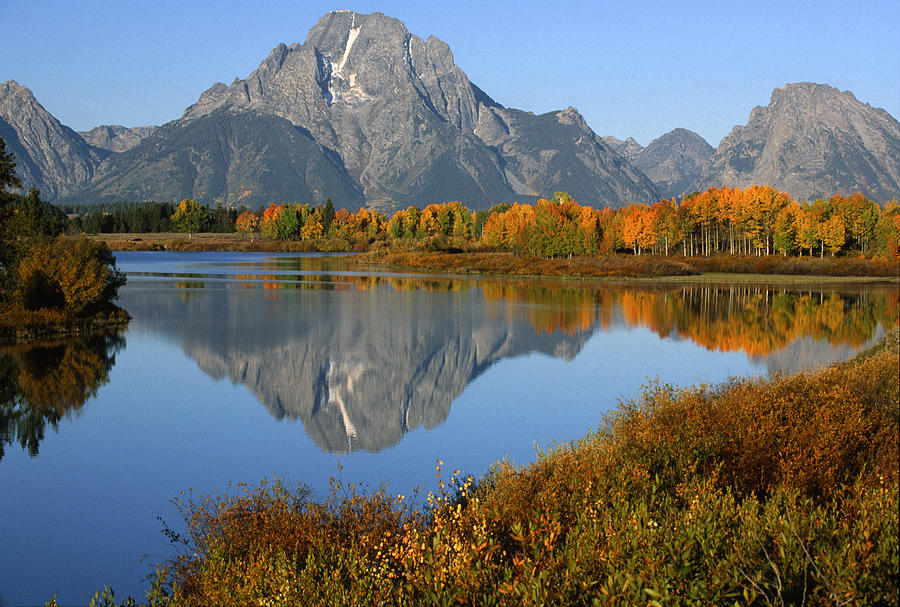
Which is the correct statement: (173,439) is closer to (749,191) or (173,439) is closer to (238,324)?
(238,324)

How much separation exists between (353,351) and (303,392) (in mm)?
7768

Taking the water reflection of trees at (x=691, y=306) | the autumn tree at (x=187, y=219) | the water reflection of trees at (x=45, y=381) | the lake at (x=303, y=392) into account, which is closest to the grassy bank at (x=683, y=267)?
the water reflection of trees at (x=691, y=306)

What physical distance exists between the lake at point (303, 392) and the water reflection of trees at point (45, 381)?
3.9 inches

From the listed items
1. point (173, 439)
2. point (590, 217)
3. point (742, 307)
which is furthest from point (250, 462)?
point (590, 217)

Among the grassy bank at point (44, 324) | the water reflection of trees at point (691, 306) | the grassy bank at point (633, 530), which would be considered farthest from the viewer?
the water reflection of trees at point (691, 306)

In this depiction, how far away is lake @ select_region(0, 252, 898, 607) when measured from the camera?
1310 centimetres

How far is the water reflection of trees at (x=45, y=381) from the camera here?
18.8 m

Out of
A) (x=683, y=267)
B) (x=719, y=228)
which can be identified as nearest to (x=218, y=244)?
(x=719, y=228)

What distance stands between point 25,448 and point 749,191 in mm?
107854

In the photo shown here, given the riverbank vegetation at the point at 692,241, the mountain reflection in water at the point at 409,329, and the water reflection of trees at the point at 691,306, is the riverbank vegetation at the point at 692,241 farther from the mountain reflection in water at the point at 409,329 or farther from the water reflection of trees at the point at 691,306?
the mountain reflection in water at the point at 409,329

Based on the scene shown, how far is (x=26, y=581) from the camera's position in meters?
10.3

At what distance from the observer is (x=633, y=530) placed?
6.82 m

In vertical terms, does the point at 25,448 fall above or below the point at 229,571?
below

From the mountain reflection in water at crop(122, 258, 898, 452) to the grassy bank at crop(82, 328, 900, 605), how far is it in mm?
7846
